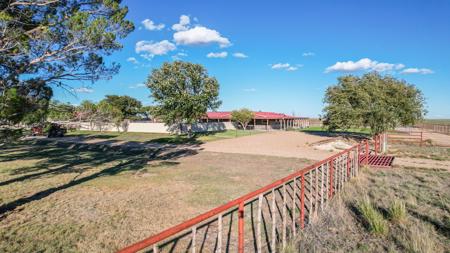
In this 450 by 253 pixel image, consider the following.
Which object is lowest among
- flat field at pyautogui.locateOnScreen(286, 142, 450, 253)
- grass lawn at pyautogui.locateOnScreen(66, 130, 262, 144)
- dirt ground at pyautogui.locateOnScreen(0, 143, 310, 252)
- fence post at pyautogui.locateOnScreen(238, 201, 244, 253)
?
dirt ground at pyautogui.locateOnScreen(0, 143, 310, 252)

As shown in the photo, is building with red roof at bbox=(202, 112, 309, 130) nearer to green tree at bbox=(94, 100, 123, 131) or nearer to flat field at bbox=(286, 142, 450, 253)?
flat field at bbox=(286, 142, 450, 253)

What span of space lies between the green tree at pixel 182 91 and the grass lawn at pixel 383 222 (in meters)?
20.6

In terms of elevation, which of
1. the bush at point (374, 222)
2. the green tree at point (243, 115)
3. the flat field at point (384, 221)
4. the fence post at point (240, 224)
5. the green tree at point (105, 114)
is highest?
the green tree at point (243, 115)

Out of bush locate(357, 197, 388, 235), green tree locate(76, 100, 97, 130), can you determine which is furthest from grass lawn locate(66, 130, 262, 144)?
bush locate(357, 197, 388, 235)

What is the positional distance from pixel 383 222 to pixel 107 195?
7.08 meters

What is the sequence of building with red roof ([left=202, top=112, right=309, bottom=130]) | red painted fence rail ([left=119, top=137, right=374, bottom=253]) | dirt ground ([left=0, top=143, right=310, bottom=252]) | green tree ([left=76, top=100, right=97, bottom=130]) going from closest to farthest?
red painted fence rail ([left=119, top=137, right=374, bottom=253]), dirt ground ([left=0, top=143, right=310, bottom=252]), green tree ([left=76, top=100, right=97, bottom=130]), building with red roof ([left=202, top=112, right=309, bottom=130])

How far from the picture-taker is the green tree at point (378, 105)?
16875 mm

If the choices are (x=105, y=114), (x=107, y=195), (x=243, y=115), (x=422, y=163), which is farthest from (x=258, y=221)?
(x=243, y=115)

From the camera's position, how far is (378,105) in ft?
55.9

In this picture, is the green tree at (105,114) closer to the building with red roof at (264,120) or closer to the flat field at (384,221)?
the flat field at (384,221)

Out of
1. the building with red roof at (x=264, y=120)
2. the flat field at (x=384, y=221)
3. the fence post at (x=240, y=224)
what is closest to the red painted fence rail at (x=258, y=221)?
the fence post at (x=240, y=224)

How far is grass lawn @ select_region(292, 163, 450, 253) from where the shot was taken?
4.39m

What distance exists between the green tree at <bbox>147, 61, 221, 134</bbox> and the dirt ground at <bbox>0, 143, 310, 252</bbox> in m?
13.8

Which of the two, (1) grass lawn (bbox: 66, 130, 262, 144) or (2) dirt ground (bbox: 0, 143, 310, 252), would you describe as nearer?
(2) dirt ground (bbox: 0, 143, 310, 252)
